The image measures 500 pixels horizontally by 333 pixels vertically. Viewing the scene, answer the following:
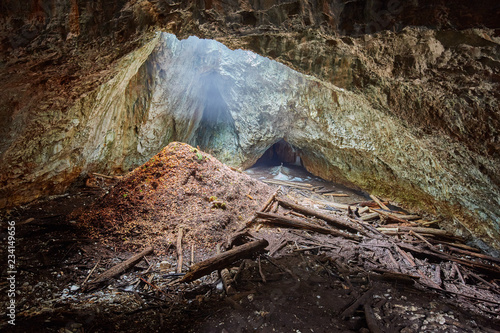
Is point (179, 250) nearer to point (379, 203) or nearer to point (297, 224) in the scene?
point (297, 224)

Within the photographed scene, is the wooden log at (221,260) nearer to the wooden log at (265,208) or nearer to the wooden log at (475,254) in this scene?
the wooden log at (265,208)

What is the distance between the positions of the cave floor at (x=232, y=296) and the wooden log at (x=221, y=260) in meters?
0.12

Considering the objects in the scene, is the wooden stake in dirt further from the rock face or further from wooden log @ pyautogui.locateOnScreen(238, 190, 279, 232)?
the rock face

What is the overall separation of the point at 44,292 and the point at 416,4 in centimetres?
453

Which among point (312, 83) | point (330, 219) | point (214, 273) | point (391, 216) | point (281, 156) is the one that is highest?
point (312, 83)

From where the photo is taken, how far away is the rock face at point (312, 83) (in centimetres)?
221

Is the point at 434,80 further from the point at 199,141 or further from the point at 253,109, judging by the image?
the point at 199,141

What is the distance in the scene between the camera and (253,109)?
32.0ft

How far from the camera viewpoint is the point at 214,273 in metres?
3.53

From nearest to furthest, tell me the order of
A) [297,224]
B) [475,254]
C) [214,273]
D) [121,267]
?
[121,267] < [214,273] < [475,254] < [297,224]

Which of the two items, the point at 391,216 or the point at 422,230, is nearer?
the point at 422,230

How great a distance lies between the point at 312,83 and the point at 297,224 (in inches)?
181

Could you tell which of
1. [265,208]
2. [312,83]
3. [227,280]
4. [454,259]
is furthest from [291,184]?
[227,280]

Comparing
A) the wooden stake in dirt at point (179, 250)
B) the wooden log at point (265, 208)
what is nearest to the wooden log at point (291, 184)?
the wooden log at point (265, 208)
